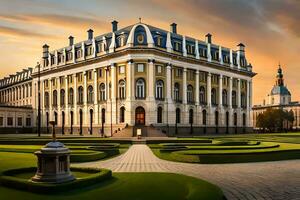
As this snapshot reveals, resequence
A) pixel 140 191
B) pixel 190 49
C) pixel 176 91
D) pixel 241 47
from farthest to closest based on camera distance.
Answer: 1. pixel 241 47
2. pixel 190 49
3. pixel 176 91
4. pixel 140 191

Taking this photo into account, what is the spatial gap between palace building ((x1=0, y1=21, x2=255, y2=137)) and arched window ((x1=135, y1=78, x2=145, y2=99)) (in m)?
0.20

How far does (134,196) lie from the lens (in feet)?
43.4

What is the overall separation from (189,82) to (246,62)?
Answer: 1067 inches

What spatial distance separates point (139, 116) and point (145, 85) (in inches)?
244

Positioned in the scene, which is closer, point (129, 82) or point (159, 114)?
point (129, 82)

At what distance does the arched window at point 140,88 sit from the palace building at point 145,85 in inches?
7.7

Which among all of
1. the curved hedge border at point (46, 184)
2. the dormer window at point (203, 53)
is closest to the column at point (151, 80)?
the dormer window at point (203, 53)

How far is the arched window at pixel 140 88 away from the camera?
71.7m

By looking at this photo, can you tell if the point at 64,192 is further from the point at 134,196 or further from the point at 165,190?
the point at 165,190

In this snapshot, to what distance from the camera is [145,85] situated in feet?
235

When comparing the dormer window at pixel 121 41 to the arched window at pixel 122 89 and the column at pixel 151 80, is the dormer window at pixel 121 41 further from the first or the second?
the arched window at pixel 122 89

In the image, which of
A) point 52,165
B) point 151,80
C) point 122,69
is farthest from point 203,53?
point 52,165

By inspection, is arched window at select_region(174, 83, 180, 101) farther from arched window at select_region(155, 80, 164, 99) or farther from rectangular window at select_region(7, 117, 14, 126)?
rectangular window at select_region(7, 117, 14, 126)

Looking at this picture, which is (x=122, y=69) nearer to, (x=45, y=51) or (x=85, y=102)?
(x=85, y=102)
